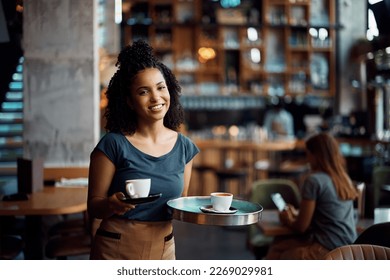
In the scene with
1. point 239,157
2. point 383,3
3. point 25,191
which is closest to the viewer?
point 383,3

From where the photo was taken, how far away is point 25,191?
347 cm

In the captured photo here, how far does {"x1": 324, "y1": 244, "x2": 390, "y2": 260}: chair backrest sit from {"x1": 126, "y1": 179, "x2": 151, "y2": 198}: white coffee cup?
800mm

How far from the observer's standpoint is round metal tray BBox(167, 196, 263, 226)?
6.47ft

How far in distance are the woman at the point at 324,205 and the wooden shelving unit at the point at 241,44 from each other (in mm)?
6768

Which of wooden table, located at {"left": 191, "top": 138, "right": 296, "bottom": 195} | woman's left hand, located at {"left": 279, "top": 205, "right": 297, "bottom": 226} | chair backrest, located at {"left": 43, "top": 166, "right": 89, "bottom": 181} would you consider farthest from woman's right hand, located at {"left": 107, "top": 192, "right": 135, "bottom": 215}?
wooden table, located at {"left": 191, "top": 138, "right": 296, "bottom": 195}

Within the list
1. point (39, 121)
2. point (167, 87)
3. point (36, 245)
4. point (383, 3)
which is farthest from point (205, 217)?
point (39, 121)

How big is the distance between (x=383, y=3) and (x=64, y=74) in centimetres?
225

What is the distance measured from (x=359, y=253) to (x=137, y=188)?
3.21 feet

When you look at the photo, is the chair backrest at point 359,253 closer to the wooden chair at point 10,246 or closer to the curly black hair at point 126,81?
the curly black hair at point 126,81

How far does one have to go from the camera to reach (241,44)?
33.0 feet

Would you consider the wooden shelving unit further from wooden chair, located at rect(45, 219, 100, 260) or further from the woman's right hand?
the woman's right hand

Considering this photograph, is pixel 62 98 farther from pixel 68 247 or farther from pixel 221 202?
pixel 221 202

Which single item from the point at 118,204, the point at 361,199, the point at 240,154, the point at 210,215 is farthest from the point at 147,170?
the point at 240,154
